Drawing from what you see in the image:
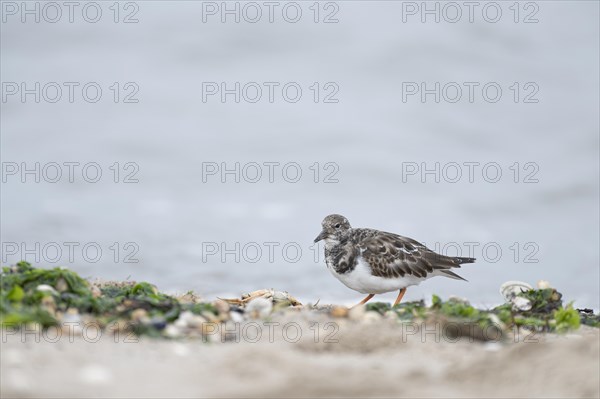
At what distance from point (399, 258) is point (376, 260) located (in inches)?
11.0

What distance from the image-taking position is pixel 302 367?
4086 millimetres

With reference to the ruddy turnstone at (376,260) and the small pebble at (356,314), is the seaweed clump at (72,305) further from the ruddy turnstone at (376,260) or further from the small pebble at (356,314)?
the ruddy turnstone at (376,260)

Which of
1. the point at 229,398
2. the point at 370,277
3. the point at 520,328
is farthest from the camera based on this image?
the point at 370,277

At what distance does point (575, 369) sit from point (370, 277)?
394 centimetres

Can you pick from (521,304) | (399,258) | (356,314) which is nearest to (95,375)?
(356,314)

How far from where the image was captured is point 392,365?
14.3ft

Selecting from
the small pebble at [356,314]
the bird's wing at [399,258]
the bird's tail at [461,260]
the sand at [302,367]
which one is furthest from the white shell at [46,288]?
the bird's tail at [461,260]

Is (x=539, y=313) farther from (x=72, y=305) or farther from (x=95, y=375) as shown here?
(x=95, y=375)

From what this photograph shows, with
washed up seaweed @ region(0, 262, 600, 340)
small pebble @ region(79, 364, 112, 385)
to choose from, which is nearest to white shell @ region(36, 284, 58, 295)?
washed up seaweed @ region(0, 262, 600, 340)

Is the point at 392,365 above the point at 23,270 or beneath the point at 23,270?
beneath

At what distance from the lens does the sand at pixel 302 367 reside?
151 inches

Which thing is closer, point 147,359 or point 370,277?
point 147,359

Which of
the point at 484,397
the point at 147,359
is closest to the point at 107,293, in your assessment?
the point at 147,359

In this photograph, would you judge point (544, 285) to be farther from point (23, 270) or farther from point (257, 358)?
point (23, 270)
